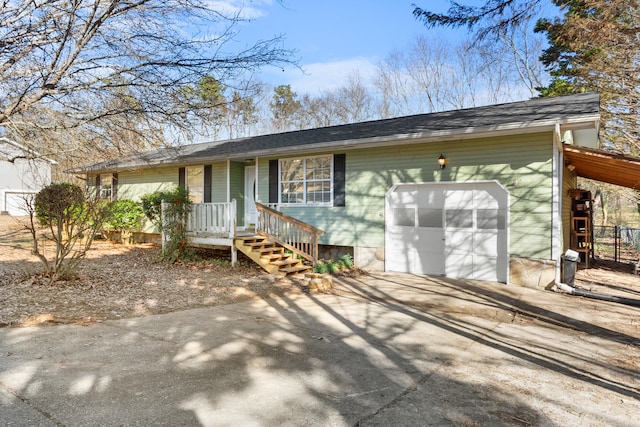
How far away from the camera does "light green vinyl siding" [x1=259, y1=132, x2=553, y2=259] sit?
24.4ft

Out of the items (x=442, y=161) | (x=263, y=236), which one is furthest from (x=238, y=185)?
(x=442, y=161)

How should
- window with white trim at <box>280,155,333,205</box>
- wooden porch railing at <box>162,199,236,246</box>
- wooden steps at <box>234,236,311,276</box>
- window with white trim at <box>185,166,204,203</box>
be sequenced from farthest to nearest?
window with white trim at <box>185,166,204,203</box> < window with white trim at <box>280,155,333,205</box> < wooden porch railing at <box>162,199,236,246</box> < wooden steps at <box>234,236,311,276</box>

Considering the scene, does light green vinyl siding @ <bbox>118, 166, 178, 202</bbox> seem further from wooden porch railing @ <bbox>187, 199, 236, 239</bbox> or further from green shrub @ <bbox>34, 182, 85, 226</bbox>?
green shrub @ <bbox>34, 182, 85, 226</bbox>

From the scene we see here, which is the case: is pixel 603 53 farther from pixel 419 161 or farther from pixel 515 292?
pixel 515 292

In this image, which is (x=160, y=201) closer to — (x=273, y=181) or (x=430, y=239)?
(x=273, y=181)

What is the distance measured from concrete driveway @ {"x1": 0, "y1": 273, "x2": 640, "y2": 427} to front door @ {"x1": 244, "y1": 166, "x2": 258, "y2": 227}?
20.6ft

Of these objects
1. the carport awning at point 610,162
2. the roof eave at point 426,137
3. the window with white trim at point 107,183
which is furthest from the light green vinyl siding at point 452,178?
the window with white trim at point 107,183

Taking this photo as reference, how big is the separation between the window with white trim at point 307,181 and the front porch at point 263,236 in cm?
96

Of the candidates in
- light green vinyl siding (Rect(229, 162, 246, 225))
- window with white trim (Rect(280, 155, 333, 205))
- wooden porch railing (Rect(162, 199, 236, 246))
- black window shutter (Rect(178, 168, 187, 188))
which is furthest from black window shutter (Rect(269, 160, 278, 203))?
black window shutter (Rect(178, 168, 187, 188))

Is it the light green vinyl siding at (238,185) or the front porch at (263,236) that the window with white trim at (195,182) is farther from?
the front porch at (263,236)

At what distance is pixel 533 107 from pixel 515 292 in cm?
410

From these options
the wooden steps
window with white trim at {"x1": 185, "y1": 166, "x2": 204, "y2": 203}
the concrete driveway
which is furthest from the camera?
window with white trim at {"x1": 185, "y1": 166, "x2": 204, "y2": 203}

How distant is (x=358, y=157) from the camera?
966 cm

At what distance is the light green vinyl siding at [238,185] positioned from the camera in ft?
39.1
